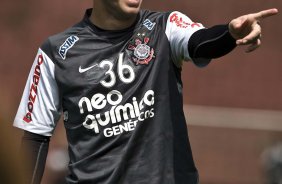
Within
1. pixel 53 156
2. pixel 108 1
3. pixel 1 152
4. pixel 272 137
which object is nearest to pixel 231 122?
pixel 272 137

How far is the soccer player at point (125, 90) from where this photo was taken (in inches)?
124

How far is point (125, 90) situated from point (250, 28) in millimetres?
687

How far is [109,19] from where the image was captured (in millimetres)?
3418

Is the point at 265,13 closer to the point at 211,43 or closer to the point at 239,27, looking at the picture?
the point at 239,27

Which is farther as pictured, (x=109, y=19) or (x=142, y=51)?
(x=109, y=19)

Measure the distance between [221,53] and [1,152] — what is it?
1.94 metres

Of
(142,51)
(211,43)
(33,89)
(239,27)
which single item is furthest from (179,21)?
(33,89)

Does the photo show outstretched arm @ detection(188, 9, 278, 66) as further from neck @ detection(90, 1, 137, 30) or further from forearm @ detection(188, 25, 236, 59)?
neck @ detection(90, 1, 137, 30)

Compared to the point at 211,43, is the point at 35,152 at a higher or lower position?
lower

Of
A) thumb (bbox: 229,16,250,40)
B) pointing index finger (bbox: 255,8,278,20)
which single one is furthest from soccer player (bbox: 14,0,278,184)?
pointing index finger (bbox: 255,8,278,20)

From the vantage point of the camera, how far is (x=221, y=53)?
2967mm

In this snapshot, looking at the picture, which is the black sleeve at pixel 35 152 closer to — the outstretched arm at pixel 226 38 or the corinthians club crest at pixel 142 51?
the corinthians club crest at pixel 142 51

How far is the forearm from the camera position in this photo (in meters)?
2.91

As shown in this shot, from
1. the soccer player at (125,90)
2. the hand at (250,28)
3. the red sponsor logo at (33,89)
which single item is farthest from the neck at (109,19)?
the hand at (250,28)
